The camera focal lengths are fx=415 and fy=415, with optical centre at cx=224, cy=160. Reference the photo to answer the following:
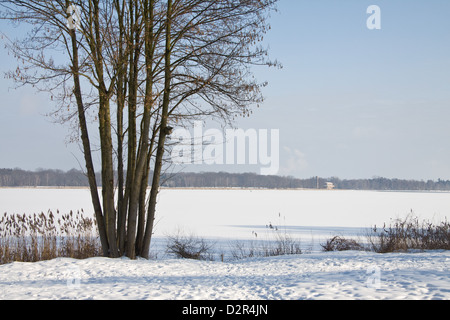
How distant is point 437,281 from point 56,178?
115m

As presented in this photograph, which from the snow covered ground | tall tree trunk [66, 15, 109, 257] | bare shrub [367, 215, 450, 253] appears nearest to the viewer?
the snow covered ground

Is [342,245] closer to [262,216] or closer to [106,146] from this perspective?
[106,146]

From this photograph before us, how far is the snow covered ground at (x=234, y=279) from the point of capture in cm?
486

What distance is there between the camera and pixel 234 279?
6078 mm

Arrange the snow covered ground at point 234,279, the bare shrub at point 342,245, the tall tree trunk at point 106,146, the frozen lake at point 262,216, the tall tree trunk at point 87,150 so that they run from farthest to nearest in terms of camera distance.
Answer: the frozen lake at point 262,216 < the bare shrub at point 342,245 < the tall tree trunk at point 87,150 < the tall tree trunk at point 106,146 < the snow covered ground at point 234,279

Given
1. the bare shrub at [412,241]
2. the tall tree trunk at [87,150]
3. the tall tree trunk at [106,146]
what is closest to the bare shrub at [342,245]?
the bare shrub at [412,241]

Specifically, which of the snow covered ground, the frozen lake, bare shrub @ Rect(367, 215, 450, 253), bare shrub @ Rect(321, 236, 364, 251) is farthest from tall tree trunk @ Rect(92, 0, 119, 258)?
bare shrub @ Rect(367, 215, 450, 253)

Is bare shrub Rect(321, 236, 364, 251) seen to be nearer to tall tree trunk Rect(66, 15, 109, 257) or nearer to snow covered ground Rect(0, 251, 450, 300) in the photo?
snow covered ground Rect(0, 251, 450, 300)

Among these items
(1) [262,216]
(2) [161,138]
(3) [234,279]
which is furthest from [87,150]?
(1) [262,216]

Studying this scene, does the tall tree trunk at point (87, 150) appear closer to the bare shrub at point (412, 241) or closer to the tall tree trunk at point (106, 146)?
the tall tree trunk at point (106, 146)

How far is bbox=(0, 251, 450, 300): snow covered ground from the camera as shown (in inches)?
191
